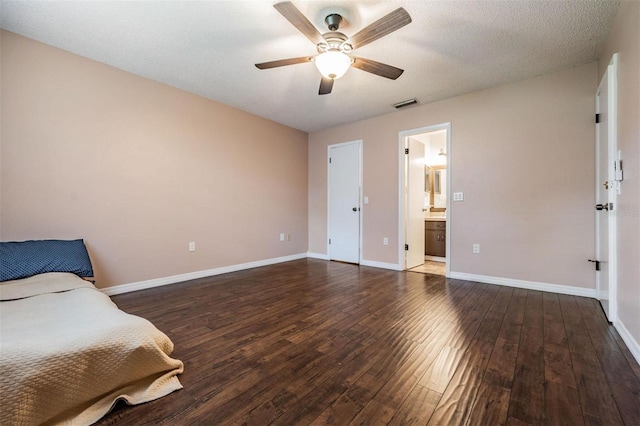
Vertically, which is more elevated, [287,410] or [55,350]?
[55,350]

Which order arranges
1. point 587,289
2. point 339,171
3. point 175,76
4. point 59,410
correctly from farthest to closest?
point 339,171, point 175,76, point 587,289, point 59,410

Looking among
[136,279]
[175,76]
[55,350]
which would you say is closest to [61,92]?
[175,76]

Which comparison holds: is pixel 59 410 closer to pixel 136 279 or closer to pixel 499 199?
pixel 136 279

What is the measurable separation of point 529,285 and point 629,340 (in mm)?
1409

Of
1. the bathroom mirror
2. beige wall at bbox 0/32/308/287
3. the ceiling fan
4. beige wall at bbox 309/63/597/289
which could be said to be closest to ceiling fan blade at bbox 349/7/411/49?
the ceiling fan

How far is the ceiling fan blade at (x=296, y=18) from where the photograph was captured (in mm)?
1603

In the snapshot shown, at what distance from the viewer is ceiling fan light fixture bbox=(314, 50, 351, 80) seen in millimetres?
2074

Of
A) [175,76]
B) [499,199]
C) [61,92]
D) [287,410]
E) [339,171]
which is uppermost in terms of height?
[175,76]

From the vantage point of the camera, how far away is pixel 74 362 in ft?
3.78

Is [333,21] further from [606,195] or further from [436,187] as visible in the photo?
[436,187]

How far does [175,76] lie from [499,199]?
406 centimetres

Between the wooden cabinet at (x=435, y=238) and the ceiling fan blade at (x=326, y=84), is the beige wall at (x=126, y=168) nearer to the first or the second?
the ceiling fan blade at (x=326, y=84)

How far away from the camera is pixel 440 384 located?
1414 mm

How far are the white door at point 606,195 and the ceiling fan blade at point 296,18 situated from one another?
2326 mm
